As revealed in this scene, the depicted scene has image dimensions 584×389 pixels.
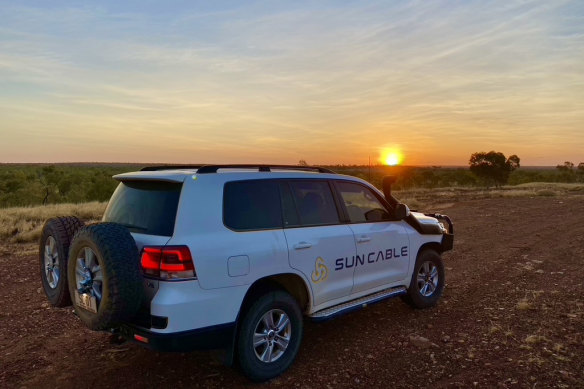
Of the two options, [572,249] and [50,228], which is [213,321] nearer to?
[50,228]

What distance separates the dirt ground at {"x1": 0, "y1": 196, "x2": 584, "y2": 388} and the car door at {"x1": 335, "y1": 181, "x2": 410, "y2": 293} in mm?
646

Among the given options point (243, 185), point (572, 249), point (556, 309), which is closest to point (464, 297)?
point (556, 309)

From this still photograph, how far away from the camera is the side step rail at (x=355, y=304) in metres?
4.61

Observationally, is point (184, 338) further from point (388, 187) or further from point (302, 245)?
point (388, 187)

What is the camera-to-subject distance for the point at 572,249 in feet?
33.2

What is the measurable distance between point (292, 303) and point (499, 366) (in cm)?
210

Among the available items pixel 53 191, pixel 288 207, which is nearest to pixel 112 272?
pixel 288 207

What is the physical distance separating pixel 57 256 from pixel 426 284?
4459 mm

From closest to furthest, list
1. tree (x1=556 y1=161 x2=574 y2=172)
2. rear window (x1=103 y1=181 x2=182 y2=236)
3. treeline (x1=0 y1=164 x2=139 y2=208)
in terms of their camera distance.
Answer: rear window (x1=103 y1=181 x2=182 y2=236) → treeline (x1=0 y1=164 x2=139 y2=208) → tree (x1=556 y1=161 x2=574 y2=172)

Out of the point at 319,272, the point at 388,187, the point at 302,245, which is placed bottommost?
the point at 319,272

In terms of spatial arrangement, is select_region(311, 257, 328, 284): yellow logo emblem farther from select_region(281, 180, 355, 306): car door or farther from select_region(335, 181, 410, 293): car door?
select_region(335, 181, 410, 293): car door

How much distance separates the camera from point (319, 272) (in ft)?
14.9

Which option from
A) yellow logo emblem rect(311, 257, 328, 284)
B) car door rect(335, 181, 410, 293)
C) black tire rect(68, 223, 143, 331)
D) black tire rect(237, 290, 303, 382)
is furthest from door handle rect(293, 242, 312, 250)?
black tire rect(68, 223, 143, 331)

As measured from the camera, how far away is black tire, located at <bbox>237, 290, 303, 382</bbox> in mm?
3928
